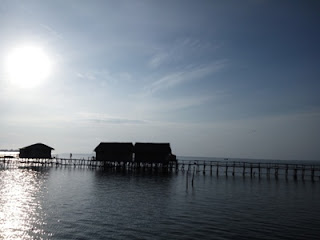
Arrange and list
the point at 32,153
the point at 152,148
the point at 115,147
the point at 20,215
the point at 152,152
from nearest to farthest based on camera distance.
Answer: the point at 20,215
the point at 152,152
the point at 152,148
the point at 115,147
the point at 32,153

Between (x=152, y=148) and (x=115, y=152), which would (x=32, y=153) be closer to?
(x=115, y=152)

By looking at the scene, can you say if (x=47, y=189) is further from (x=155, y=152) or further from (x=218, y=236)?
(x=155, y=152)

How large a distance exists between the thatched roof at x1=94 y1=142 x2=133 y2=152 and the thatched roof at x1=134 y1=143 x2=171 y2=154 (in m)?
1.44

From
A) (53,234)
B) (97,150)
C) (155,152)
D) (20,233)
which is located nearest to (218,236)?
(53,234)

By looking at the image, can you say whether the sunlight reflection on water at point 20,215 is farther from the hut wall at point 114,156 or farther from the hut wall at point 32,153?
the hut wall at point 32,153

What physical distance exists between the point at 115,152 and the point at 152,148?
7.55m

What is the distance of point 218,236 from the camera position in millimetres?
14547

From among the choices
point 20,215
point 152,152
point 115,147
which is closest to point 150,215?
point 20,215

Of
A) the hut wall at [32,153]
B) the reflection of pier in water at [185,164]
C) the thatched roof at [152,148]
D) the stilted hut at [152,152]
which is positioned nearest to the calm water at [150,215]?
the reflection of pier in water at [185,164]

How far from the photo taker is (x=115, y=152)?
54531 mm

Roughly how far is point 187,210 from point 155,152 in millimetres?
32419

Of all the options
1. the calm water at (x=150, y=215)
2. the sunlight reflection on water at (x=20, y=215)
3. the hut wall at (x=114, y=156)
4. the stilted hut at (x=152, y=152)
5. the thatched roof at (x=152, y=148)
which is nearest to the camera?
the sunlight reflection on water at (x=20, y=215)

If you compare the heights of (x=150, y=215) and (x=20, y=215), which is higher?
(x=20, y=215)

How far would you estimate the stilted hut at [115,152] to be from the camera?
54.0m
